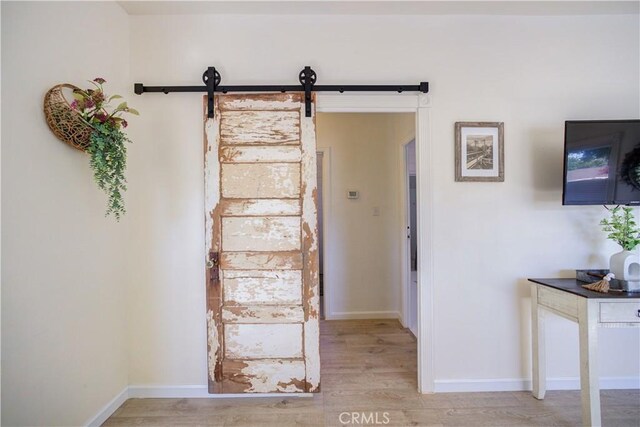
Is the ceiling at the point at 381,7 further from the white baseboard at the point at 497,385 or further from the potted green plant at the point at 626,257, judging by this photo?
the white baseboard at the point at 497,385

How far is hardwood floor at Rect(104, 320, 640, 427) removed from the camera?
6.38 ft

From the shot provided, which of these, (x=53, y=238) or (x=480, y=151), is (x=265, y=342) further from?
(x=480, y=151)

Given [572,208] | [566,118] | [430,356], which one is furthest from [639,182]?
[430,356]

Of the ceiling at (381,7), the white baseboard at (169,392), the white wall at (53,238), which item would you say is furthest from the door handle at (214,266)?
the ceiling at (381,7)

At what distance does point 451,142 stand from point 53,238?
2528 mm

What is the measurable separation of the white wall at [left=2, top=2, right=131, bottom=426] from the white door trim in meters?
1.51

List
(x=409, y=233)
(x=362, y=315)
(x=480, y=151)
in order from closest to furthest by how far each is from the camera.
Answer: (x=480, y=151) → (x=409, y=233) → (x=362, y=315)

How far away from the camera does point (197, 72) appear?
2.25m

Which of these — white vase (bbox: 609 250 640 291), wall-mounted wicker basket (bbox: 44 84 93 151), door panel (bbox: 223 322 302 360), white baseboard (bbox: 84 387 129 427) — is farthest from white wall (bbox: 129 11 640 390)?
wall-mounted wicker basket (bbox: 44 84 93 151)

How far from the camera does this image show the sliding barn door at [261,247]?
2.17 meters

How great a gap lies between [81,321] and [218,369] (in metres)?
0.90

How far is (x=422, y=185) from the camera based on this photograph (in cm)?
226

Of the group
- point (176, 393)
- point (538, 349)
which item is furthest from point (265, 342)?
point (538, 349)

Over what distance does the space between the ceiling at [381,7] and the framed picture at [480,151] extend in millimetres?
807
